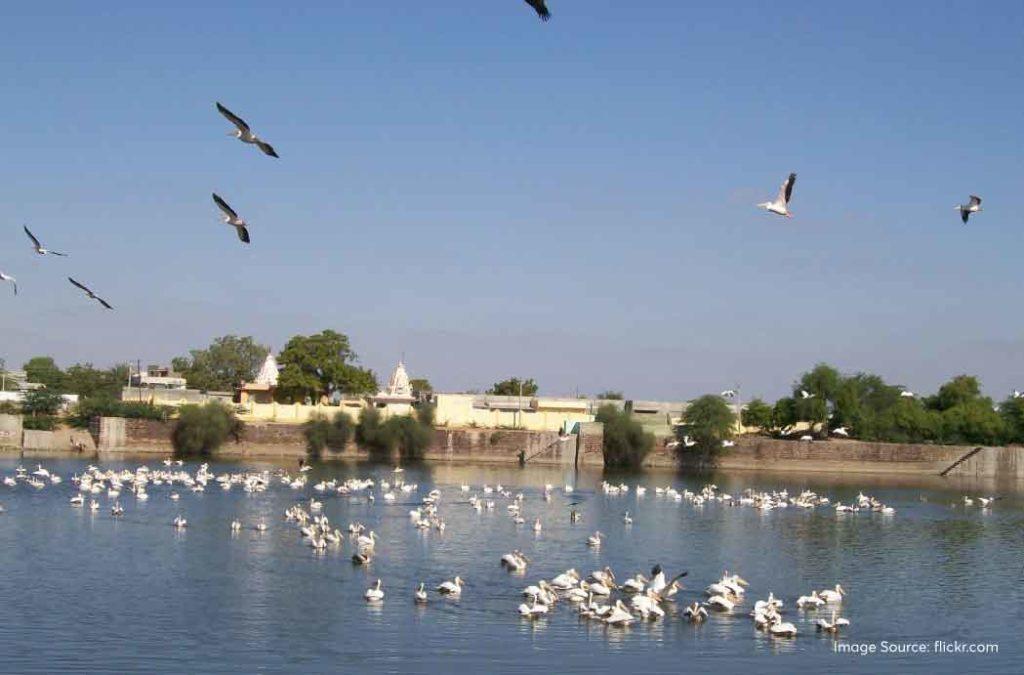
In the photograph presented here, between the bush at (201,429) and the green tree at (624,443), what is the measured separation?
2109 cm

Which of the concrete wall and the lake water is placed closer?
the lake water

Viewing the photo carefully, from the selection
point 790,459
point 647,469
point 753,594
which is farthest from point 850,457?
point 753,594

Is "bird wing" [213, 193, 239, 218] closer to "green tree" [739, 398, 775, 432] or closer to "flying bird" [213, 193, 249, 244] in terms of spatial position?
"flying bird" [213, 193, 249, 244]

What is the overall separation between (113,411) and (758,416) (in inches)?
1663

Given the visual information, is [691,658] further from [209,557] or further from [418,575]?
[209,557]

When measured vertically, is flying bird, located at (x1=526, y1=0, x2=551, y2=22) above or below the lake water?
above

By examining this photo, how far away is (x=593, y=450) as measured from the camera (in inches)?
2894

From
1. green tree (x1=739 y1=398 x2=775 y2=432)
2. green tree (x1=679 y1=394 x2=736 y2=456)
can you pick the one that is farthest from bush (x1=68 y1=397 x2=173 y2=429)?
green tree (x1=739 y1=398 x2=775 y2=432)

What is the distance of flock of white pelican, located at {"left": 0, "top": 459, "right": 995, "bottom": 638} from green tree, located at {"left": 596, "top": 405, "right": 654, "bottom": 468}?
15.1m

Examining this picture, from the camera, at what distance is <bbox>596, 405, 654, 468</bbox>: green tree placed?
2874 inches

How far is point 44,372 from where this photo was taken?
10619 centimetres

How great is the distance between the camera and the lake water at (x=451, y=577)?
20.9 meters

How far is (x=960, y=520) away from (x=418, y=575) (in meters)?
25.7

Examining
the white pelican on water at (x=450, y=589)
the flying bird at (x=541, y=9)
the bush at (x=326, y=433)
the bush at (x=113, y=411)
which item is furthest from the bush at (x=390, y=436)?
the flying bird at (x=541, y=9)
